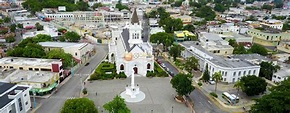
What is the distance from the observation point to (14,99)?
44.3 metres

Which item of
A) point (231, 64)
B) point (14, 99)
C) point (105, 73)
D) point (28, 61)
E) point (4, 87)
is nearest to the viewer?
point (14, 99)

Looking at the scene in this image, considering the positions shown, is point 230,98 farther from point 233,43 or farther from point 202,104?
point 233,43

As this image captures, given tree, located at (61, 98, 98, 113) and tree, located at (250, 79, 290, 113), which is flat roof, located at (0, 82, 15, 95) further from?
tree, located at (250, 79, 290, 113)

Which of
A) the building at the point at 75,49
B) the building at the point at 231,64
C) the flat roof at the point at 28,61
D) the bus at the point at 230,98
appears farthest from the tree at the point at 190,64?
the flat roof at the point at 28,61

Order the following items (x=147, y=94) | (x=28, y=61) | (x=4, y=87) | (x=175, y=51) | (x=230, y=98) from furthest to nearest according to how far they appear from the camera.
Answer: (x=175, y=51) < (x=28, y=61) < (x=147, y=94) < (x=230, y=98) < (x=4, y=87)

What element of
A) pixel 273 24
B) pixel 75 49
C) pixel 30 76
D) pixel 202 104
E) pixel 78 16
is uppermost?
pixel 78 16

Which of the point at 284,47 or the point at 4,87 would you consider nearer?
the point at 4,87

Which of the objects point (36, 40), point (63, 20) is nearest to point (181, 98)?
point (36, 40)

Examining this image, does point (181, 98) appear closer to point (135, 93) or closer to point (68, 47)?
point (135, 93)

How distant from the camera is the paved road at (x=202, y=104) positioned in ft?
166

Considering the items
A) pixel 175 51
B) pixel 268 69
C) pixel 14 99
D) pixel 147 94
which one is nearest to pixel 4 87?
pixel 14 99

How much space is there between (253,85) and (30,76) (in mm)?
48443

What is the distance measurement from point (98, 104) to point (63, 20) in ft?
330

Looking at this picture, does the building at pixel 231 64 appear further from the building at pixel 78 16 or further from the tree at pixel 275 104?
the building at pixel 78 16
